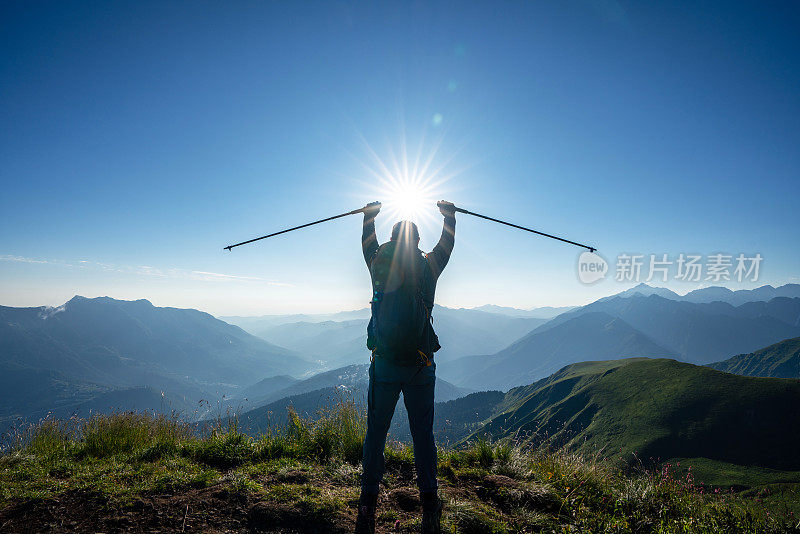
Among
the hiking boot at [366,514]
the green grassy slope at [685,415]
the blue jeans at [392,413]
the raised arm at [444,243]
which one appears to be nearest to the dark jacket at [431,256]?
the raised arm at [444,243]

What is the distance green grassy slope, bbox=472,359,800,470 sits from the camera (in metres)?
103

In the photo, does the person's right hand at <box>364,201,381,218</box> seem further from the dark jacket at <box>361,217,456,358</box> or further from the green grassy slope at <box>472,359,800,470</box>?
the green grassy slope at <box>472,359,800,470</box>

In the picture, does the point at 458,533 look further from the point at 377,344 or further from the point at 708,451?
the point at 708,451

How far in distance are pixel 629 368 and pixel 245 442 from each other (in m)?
200

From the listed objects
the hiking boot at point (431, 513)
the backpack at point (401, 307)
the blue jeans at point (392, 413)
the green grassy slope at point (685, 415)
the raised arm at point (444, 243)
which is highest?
the raised arm at point (444, 243)

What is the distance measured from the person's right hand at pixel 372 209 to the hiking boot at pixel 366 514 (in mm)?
3613

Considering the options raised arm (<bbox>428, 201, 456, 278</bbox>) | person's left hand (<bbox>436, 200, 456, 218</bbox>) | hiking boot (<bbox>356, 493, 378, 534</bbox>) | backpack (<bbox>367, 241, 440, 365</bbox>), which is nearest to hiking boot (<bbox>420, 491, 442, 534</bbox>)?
hiking boot (<bbox>356, 493, 378, 534</bbox>)

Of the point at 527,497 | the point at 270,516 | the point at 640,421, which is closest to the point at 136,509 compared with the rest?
the point at 270,516

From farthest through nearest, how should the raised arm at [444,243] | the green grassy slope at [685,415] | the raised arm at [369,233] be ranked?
the green grassy slope at [685,415], the raised arm at [369,233], the raised arm at [444,243]

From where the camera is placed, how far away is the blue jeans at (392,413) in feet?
13.0

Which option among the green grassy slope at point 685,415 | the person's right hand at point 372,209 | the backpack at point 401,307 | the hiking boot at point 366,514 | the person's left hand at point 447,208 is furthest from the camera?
the green grassy slope at point 685,415

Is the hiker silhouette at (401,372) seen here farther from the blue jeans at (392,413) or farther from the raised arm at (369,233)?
the raised arm at (369,233)

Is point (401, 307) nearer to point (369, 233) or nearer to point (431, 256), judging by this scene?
point (431, 256)

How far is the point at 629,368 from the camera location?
544 ft
